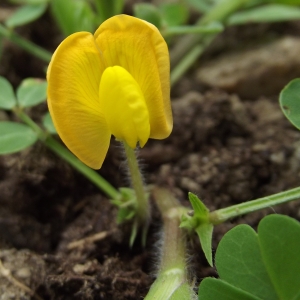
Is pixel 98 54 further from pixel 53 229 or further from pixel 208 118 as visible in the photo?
pixel 208 118

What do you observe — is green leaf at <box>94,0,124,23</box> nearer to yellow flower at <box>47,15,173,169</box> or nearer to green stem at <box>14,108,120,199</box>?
green stem at <box>14,108,120,199</box>

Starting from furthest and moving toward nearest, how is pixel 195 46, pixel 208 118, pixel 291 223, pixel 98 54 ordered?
pixel 195 46 < pixel 208 118 < pixel 98 54 < pixel 291 223

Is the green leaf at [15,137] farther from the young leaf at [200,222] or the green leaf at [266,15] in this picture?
the green leaf at [266,15]

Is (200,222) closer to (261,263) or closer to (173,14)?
(261,263)

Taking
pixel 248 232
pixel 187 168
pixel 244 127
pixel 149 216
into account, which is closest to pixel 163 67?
pixel 248 232

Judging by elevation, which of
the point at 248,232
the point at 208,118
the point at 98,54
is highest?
the point at 98,54

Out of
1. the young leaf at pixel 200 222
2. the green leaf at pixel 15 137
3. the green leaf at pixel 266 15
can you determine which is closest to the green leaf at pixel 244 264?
the young leaf at pixel 200 222

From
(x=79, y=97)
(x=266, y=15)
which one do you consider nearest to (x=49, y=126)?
(x=79, y=97)

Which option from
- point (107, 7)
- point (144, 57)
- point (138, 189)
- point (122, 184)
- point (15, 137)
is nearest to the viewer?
point (144, 57)
